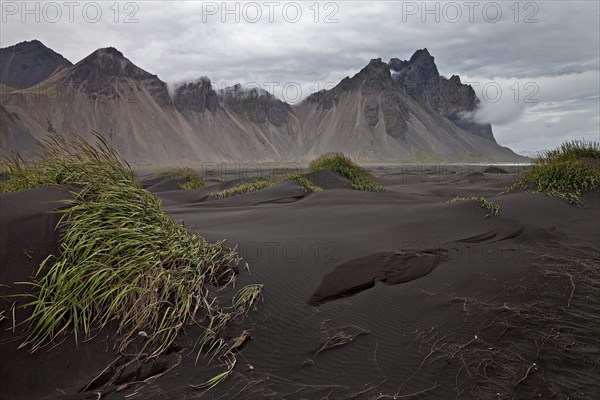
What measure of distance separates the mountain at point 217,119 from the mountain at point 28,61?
2.55m

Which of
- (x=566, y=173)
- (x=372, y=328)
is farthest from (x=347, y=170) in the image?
(x=372, y=328)

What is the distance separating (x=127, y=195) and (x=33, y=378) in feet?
6.51

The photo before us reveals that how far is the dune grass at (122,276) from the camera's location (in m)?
3.61

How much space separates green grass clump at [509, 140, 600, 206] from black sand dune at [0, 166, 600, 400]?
3.73 metres

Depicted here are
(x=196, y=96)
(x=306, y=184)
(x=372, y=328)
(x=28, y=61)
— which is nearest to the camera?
(x=372, y=328)

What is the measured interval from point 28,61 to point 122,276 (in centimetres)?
21327

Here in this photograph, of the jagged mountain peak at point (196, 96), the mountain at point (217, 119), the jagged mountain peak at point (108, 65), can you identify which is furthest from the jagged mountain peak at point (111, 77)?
the jagged mountain peak at point (196, 96)

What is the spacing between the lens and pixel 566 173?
1041 cm

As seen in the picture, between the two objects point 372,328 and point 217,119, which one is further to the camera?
point 217,119

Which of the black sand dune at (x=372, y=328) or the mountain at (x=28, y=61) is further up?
the mountain at (x=28, y=61)

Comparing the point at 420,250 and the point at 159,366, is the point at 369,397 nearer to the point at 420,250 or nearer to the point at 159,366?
the point at 159,366

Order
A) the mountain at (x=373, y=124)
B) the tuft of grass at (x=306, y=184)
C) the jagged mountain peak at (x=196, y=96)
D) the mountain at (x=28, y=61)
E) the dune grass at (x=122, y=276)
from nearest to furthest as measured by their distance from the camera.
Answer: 1. the dune grass at (x=122, y=276)
2. the tuft of grass at (x=306, y=184)
3. the jagged mountain peak at (x=196, y=96)
4. the mountain at (x=373, y=124)
5. the mountain at (x=28, y=61)

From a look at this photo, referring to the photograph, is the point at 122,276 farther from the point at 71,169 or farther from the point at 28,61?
the point at 28,61

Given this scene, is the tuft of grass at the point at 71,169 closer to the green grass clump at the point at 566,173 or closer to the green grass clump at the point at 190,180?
the green grass clump at the point at 566,173
